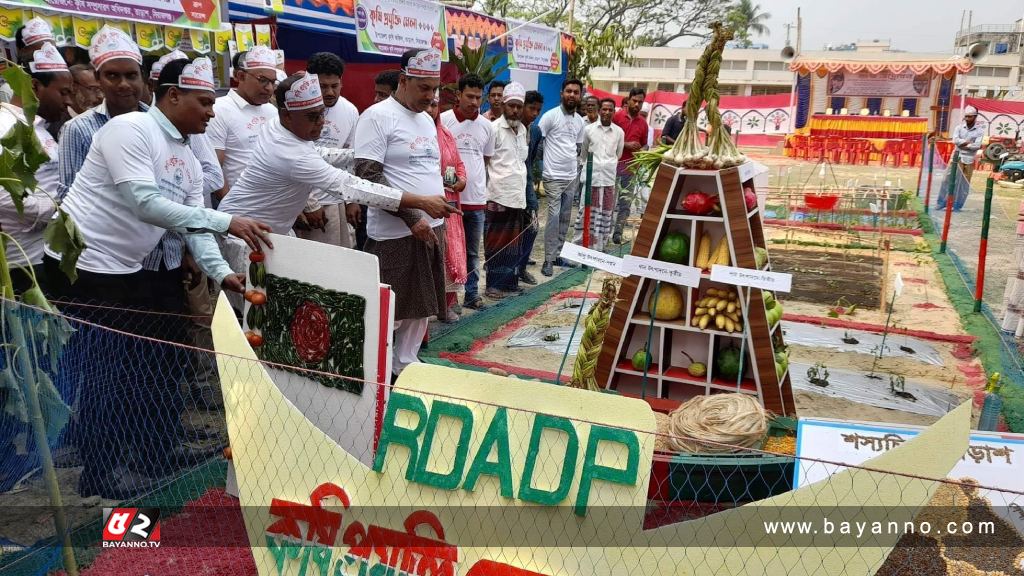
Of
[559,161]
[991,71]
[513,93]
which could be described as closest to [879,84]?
[559,161]

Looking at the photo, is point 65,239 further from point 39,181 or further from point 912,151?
point 912,151

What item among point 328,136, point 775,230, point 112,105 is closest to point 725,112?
point 775,230

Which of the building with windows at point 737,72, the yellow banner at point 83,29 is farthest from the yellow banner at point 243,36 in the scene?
the building with windows at point 737,72

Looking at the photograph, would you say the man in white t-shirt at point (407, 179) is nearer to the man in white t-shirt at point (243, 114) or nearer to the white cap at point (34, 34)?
the man in white t-shirt at point (243, 114)

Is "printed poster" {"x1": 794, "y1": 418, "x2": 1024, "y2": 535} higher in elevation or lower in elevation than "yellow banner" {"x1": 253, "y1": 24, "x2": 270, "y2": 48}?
lower

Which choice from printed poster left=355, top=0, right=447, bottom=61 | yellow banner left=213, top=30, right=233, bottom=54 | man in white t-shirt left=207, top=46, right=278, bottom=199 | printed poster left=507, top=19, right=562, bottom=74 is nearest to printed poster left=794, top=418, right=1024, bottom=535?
man in white t-shirt left=207, top=46, right=278, bottom=199

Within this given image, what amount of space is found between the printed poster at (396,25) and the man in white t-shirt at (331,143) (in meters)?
2.32

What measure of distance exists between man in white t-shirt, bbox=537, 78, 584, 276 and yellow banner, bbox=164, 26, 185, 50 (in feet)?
10.8

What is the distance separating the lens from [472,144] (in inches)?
253

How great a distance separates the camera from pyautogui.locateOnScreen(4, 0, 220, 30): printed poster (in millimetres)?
5617

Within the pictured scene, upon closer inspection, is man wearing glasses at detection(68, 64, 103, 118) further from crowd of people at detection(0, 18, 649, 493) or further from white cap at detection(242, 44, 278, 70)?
white cap at detection(242, 44, 278, 70)

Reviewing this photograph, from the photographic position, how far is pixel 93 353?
10.6ft

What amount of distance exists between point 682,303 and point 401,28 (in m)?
5.83

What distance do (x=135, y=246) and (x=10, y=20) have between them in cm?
326
